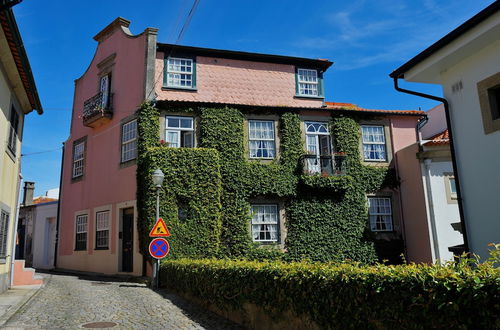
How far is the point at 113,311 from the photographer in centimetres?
1009

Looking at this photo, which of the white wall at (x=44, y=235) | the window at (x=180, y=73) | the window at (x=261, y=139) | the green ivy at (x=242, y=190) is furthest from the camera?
the white wall at (x=44, y=235)

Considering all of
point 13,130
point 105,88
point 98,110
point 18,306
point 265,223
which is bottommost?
point 18,306

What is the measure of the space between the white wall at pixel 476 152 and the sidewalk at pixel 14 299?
975 centimetres

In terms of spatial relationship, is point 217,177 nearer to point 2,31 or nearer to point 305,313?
point 2,31

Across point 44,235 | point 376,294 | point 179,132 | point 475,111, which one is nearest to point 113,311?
point 376,294

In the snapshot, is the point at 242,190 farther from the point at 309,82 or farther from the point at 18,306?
the point at 18,306

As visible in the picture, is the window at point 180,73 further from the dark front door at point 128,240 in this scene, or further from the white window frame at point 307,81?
the dark front door at point 128,240

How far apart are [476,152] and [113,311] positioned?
8754mm

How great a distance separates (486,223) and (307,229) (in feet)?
33.3

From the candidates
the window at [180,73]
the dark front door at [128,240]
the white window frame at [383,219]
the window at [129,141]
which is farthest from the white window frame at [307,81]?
the dark front door at [128,240]

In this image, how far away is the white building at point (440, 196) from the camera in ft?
60.7

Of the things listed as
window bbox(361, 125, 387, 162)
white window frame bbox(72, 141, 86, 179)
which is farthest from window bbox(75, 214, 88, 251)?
window bbox(361, 125, 387, 162)

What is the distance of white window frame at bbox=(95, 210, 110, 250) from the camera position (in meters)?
20.2

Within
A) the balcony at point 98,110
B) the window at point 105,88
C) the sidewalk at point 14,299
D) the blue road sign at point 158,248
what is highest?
the window at point 105,88
